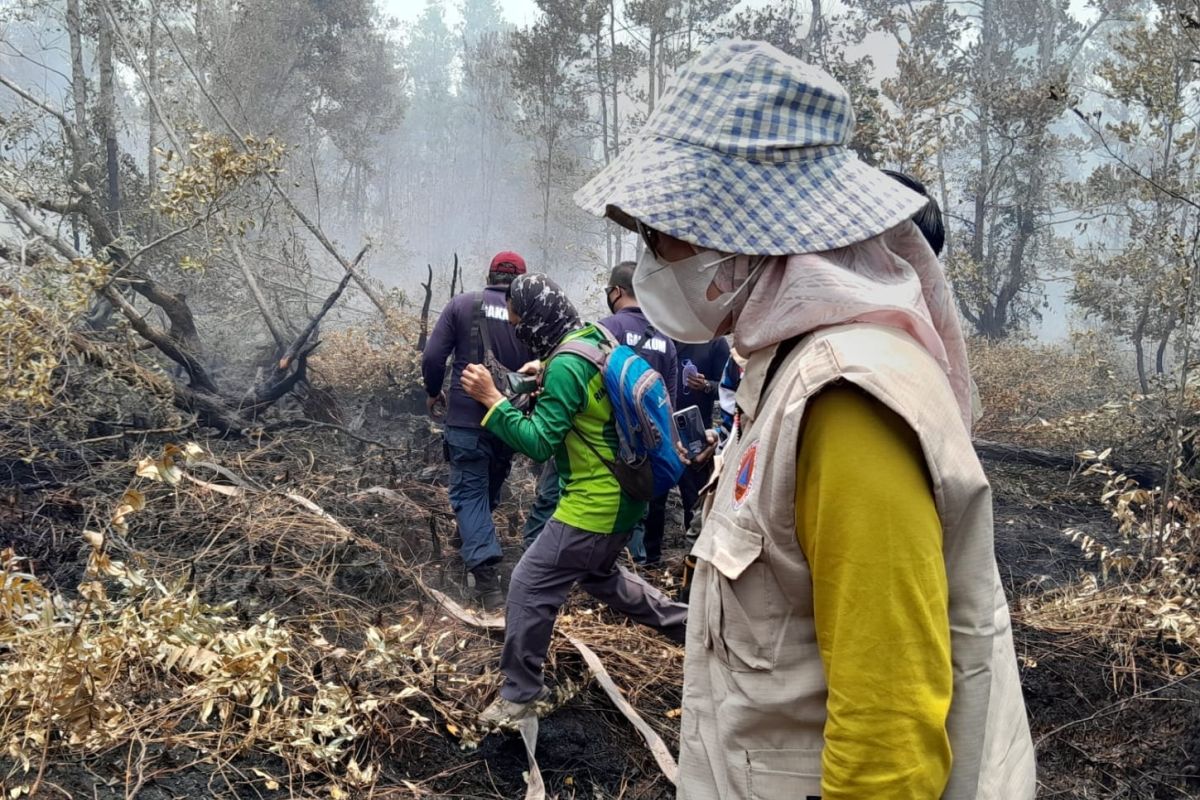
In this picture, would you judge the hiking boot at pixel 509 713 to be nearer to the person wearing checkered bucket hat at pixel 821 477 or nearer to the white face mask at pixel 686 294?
the person wearing checkered bucket hat at pixel 821 477

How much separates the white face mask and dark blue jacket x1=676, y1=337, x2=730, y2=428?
418 cm

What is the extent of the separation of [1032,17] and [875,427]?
72.2 ft

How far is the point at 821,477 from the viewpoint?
93 cm

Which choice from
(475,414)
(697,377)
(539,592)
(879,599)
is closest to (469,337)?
(475,414)

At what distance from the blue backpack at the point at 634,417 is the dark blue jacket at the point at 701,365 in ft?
8.08

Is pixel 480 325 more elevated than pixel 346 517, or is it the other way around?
pixel 480 325

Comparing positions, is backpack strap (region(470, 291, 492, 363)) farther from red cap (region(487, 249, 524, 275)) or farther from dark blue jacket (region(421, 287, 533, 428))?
red cap (region(487, 249, 524, 275))

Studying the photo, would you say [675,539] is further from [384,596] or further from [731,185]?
[731,185]

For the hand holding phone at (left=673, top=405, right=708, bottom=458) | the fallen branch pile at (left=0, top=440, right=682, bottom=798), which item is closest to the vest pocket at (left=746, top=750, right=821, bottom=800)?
the fallen branch pile at (left=0, top=440, right=682, bottom=798)

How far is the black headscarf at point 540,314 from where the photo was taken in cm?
334

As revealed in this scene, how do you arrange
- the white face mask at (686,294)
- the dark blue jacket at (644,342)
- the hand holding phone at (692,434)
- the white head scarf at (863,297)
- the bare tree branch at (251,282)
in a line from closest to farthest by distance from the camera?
the white head scarf at (863,297)
the white face mask at (686,294)
the dark blue jacket at (644,342)
the hand holding phone at (692,434)
the bare tree branch at (251,282)

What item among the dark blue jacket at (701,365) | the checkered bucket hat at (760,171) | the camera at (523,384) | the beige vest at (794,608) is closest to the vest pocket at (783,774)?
the beige vest at (794,608)

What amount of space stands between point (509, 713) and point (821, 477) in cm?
243

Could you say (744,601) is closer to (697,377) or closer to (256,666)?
(256,666)
